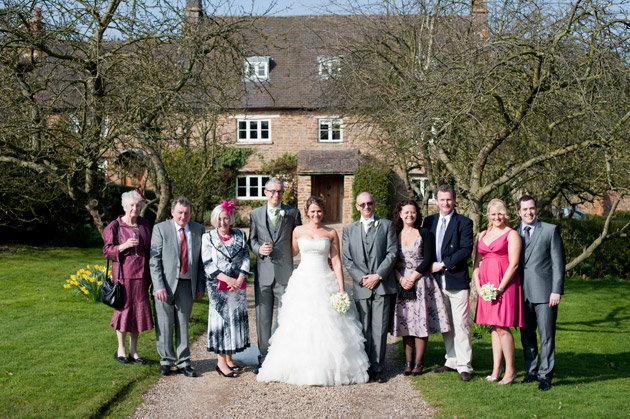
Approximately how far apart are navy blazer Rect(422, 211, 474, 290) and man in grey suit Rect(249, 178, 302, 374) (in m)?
1.66

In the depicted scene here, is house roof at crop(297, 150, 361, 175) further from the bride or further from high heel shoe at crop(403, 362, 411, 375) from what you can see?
high heel shoe at crop(403, 362, 411, 375)

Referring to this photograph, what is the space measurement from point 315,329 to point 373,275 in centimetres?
85

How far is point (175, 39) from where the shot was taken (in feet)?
29.4

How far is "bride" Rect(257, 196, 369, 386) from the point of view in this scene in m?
6.23

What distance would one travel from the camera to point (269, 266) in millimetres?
6785

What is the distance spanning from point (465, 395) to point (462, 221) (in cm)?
187

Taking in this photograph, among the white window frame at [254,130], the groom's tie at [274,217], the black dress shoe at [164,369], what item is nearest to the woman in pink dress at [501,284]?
the groom's tie at [274,217]

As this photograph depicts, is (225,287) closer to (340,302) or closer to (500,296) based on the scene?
(340,302)

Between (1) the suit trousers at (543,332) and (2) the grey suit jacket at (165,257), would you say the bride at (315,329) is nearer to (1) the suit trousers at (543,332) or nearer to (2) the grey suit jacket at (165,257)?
(2) the grey suit jacket at (165,257)

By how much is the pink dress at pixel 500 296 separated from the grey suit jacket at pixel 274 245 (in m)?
2.16

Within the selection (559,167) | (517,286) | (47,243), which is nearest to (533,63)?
(559,167)

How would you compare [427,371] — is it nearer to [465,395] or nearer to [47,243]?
[465,395]

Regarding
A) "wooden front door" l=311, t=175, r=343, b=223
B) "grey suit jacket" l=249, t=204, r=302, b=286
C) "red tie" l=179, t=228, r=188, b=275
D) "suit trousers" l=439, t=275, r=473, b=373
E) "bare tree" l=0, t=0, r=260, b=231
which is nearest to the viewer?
"suit trousers" l=439, t=275, r=473, b=373

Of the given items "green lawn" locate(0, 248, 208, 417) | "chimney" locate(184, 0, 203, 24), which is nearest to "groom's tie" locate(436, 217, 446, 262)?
"green lawn" locate(0, 248, 208, 417)
